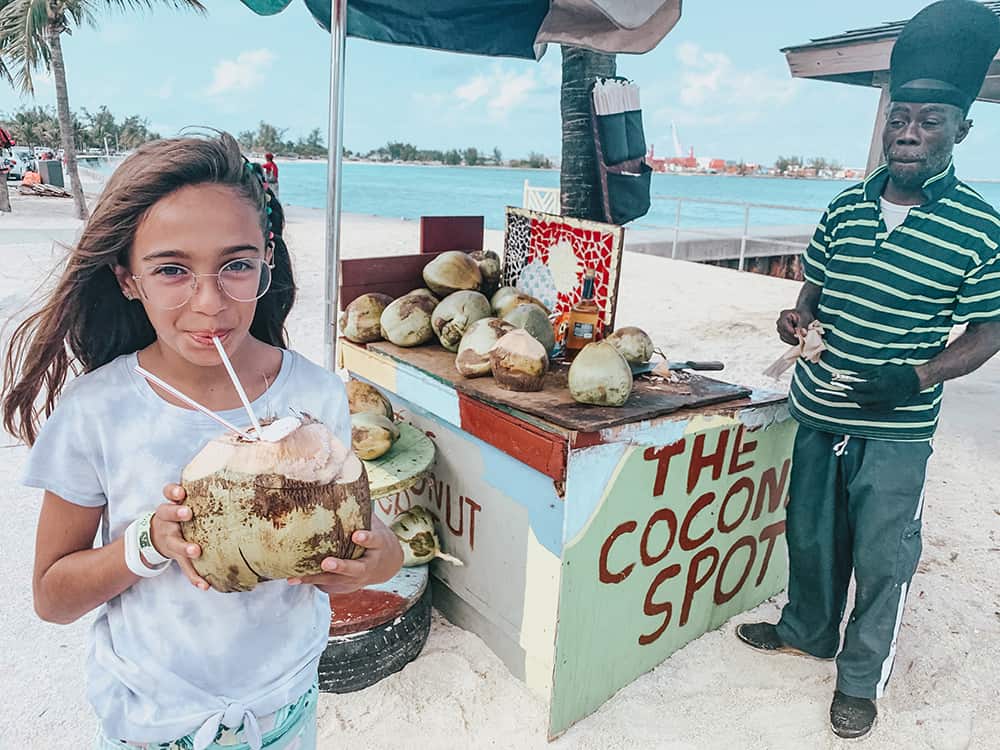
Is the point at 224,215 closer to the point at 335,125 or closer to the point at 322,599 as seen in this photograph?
the point at 322,599

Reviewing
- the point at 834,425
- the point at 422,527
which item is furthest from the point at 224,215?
the point at 834,425

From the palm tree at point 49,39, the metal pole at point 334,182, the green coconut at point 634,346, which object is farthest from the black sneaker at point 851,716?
the palm tree at point 49,39

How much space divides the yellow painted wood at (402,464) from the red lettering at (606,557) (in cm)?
61

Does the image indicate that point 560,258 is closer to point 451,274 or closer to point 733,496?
point 451,274

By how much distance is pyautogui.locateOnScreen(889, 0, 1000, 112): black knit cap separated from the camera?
6.01 ft

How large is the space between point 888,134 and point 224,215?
1.76m

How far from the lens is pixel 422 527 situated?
2.48 m

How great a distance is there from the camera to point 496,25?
126 inches

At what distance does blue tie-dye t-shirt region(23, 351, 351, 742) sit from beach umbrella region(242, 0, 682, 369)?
5.42ft

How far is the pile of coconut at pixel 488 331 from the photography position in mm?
2059

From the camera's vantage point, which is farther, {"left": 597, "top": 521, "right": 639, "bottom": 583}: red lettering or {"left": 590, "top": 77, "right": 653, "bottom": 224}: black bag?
{"left": 590, "top": 77, "right": 653, "bottom": 224}: black bag

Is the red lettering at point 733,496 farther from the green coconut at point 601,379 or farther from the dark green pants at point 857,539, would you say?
the green coconut at point 601,379

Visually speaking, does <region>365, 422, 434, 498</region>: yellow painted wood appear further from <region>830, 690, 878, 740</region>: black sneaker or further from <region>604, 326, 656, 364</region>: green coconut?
<region>830, 690, 878, 740</region>: black sneaker

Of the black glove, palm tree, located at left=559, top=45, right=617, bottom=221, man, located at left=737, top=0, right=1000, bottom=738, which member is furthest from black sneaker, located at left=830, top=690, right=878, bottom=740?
palm tree, located at left=559, top=45, right=617, bottom=221
